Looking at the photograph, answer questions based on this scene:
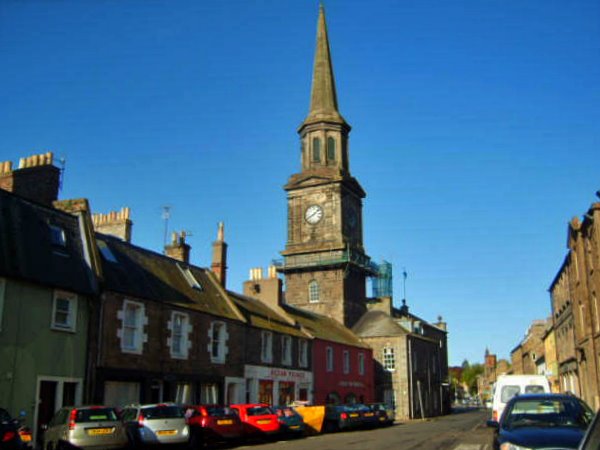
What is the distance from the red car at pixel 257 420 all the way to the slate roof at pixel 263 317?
9567mm

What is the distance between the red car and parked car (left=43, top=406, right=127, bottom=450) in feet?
25.1

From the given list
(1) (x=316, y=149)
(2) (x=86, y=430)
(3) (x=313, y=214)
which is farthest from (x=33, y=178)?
(1) (x=316, y=149)

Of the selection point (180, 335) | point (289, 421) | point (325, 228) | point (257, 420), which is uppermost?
point (325, 228)

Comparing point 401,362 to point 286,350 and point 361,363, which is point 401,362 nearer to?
point 361,363

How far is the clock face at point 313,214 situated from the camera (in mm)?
61125

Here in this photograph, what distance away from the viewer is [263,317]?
38.9m

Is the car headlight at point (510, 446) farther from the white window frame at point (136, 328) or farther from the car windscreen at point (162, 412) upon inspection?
the white window frame at point (136, 328)

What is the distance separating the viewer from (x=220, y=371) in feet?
103

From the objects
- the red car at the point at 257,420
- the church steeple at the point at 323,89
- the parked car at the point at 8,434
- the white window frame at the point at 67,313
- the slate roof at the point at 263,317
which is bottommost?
the red car at the point at 257,420

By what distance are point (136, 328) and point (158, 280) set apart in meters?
3.96

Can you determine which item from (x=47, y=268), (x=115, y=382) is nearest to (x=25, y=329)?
(x=47, y=268)

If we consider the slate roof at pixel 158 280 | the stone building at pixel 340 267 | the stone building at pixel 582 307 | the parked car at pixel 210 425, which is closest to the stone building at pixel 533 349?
the stone building at pixel 340 267

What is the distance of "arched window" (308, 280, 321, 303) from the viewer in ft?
199

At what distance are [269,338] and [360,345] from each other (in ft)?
56.9
